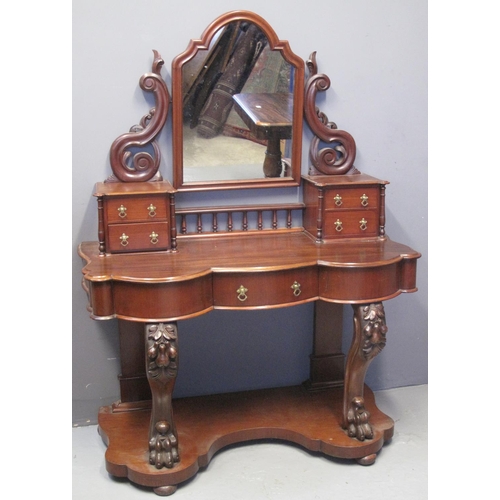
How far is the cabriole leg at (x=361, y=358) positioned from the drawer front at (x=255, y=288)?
312 millimetres

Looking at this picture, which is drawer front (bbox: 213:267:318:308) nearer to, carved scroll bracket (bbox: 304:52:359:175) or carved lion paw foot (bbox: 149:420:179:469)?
carved lion paw foot (bbox: 149:420:179:469)

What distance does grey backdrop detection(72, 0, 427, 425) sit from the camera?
2.78 meters

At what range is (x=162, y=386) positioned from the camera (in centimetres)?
255

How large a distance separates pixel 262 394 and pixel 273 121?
1277 millimetres

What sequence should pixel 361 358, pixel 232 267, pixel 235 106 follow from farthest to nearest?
pixel 235 106, pixel 361 358, pixel 232 267

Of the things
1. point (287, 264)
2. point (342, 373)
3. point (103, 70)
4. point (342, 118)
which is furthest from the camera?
point (342, 373)

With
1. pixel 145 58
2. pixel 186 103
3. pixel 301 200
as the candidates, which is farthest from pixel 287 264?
pixel 145 58

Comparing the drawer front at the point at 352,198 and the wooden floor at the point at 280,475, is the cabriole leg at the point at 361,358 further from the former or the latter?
the drawer front at the point at 352,198

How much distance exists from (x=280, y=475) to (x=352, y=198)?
1.19 metres

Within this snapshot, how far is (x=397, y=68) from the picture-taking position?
3.11m

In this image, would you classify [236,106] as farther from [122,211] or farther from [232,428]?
[232,428]

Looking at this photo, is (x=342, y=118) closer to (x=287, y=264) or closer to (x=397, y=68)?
(x=397, y=68)

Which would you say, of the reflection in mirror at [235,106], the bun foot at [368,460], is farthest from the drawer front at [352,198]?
the bun foot at [368,460]

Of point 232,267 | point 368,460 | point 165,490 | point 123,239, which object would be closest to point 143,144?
point 123,239
